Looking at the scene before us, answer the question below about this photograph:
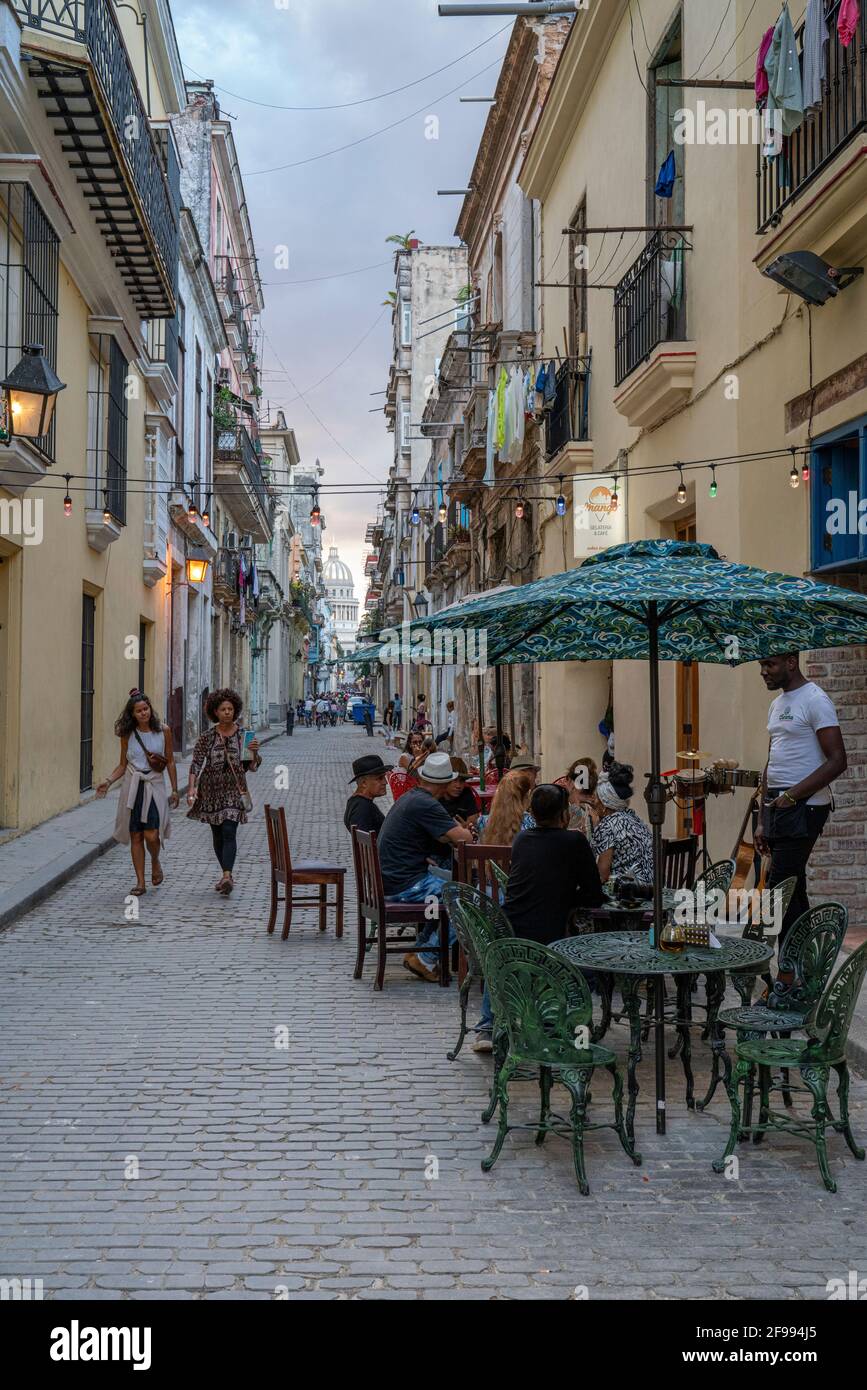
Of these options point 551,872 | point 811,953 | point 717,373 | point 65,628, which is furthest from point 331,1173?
point 65,628

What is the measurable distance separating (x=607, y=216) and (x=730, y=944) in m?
11.1

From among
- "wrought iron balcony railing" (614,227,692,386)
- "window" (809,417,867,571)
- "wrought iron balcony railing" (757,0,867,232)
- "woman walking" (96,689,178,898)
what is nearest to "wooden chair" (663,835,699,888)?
"window" (809,417,867,571)

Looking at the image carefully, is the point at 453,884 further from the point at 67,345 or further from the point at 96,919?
the point at 67,345

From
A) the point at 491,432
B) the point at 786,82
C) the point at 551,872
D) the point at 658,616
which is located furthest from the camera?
the point at 491,432

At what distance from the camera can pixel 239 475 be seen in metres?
33.7

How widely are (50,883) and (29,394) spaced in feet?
13.6

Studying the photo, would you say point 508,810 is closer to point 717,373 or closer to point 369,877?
point 369,877

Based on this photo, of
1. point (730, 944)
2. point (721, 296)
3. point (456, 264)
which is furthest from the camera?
point (456, 264)

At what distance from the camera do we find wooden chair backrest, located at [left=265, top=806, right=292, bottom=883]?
8.95 meters

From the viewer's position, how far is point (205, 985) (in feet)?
24.6

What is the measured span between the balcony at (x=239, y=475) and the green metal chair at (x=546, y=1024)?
26.0 meters

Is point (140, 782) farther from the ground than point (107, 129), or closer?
closer

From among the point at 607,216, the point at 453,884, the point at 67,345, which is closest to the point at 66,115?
the point at 67,345

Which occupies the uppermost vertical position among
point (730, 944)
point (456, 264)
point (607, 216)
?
point (456, 264)
